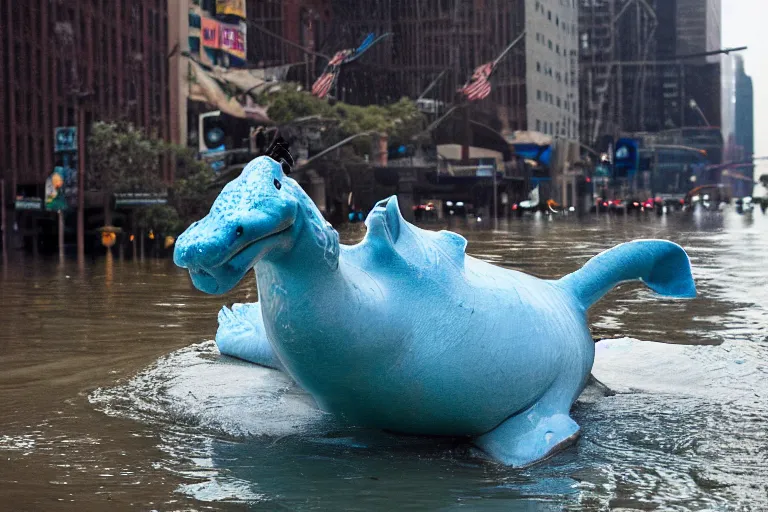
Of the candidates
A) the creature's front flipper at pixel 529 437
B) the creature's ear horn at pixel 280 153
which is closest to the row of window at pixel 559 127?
the creature's front flipper at pixel 529 437

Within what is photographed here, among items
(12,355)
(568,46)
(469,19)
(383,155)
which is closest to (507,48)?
(469,19)

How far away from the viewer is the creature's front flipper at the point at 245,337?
346 inches

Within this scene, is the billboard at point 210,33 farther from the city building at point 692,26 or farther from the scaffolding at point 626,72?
the city building at point 692,26

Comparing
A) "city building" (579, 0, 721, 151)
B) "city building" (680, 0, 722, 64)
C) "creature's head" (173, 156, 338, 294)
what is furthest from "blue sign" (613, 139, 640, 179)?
"creature's head" (173, 156, 338, 294)

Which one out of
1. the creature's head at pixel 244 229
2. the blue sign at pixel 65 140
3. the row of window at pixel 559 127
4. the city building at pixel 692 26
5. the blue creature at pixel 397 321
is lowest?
the blue creature at pixel 397 321

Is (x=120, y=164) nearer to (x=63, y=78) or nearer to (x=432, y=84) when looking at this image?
(x=63, y=78)

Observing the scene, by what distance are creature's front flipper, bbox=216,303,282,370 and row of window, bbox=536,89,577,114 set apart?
10857 cm

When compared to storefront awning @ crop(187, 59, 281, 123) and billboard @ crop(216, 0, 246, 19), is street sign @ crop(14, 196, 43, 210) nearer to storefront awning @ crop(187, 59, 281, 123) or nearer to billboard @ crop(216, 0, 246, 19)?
storefront awning @ crop(187, 59, 281, 123)

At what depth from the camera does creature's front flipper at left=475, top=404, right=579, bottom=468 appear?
6.02 metres

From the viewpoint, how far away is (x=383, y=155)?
251ft

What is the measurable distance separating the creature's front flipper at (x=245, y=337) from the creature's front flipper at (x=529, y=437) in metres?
2.69

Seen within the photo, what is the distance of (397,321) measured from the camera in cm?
584

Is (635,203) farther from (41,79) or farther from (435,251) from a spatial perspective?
(435,251)

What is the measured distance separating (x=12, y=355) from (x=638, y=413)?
5.29 m
